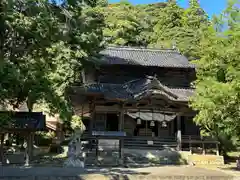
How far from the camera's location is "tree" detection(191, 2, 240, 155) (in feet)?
48.4

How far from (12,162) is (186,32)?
124ft

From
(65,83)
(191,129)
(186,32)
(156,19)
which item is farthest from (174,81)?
(156,19)

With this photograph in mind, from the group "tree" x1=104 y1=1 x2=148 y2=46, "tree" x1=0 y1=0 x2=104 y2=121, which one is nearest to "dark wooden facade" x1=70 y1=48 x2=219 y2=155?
"tree" x1=0 y1=0 x2=104 y2=121

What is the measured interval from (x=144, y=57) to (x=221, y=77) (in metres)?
14.6

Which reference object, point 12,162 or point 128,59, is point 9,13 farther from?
point 128,59

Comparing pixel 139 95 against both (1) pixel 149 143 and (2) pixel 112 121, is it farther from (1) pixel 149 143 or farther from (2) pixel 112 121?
(2) pixel 112 121

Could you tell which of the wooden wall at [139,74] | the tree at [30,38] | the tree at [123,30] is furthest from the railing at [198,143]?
the tree at [123,30]

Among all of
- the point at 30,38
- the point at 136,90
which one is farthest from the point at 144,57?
the point at 30,38

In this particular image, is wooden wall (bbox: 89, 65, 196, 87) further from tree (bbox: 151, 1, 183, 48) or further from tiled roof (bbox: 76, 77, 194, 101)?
tree (bbox: 151, 1, 183, 48)

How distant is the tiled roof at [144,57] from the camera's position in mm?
29312

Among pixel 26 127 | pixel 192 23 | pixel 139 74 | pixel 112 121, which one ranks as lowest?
pixel 26 127

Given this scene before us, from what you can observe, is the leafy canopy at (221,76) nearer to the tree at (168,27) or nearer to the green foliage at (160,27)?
the green foliage at (160,27)

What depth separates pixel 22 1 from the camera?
1184 centimetres

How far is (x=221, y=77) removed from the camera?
56.8 feet
